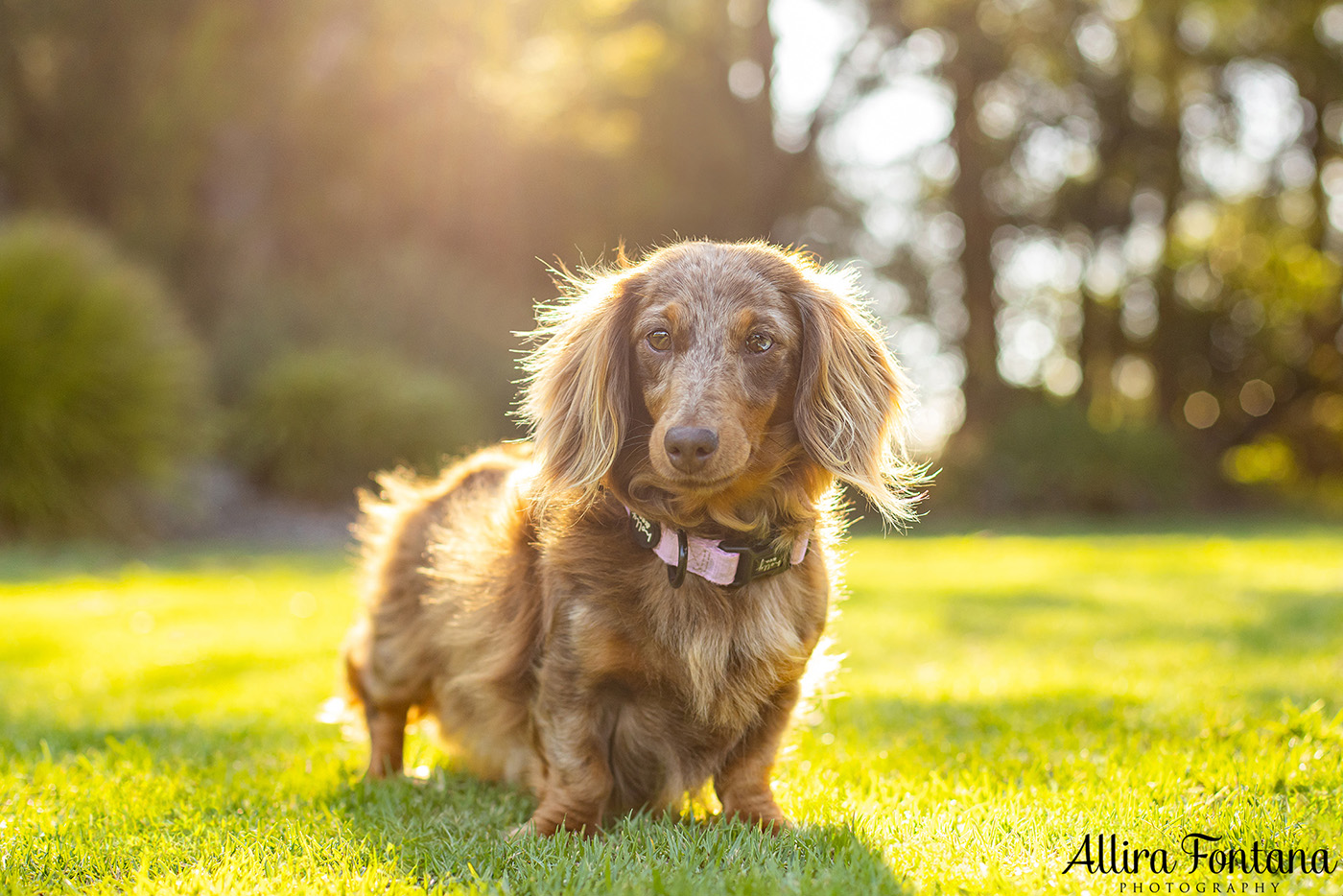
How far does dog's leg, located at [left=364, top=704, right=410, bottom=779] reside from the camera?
3508mm

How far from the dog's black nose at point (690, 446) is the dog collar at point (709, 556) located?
260 mm

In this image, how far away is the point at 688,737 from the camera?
2.68m

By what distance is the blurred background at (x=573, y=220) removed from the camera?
12922mm

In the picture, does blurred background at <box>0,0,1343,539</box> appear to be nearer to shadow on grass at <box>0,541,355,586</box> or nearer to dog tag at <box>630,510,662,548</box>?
shadow on grass at <box>0,541,355,586</box>

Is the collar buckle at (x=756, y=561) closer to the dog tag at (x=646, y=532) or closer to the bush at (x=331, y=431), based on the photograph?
the dog tag at (x=646, y=532)

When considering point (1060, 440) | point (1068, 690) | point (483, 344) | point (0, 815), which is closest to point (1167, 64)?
point (1060, 440)

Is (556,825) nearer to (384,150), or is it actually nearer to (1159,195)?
(384,150)

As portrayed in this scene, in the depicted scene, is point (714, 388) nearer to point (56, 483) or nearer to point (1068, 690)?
point (1068, 690)

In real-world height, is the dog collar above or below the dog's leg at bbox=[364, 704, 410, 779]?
above

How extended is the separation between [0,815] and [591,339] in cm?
198

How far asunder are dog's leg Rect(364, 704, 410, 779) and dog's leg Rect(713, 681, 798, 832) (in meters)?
1.27

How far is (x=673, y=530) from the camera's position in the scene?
2648mm

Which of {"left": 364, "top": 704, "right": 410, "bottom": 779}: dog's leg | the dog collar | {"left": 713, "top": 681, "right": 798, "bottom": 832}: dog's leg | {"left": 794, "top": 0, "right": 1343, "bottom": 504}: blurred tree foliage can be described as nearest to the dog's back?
{"left": 364, "top": 704, "right": 410, "bottom": 779}: dog's leg

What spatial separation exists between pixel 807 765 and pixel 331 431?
444 inches
